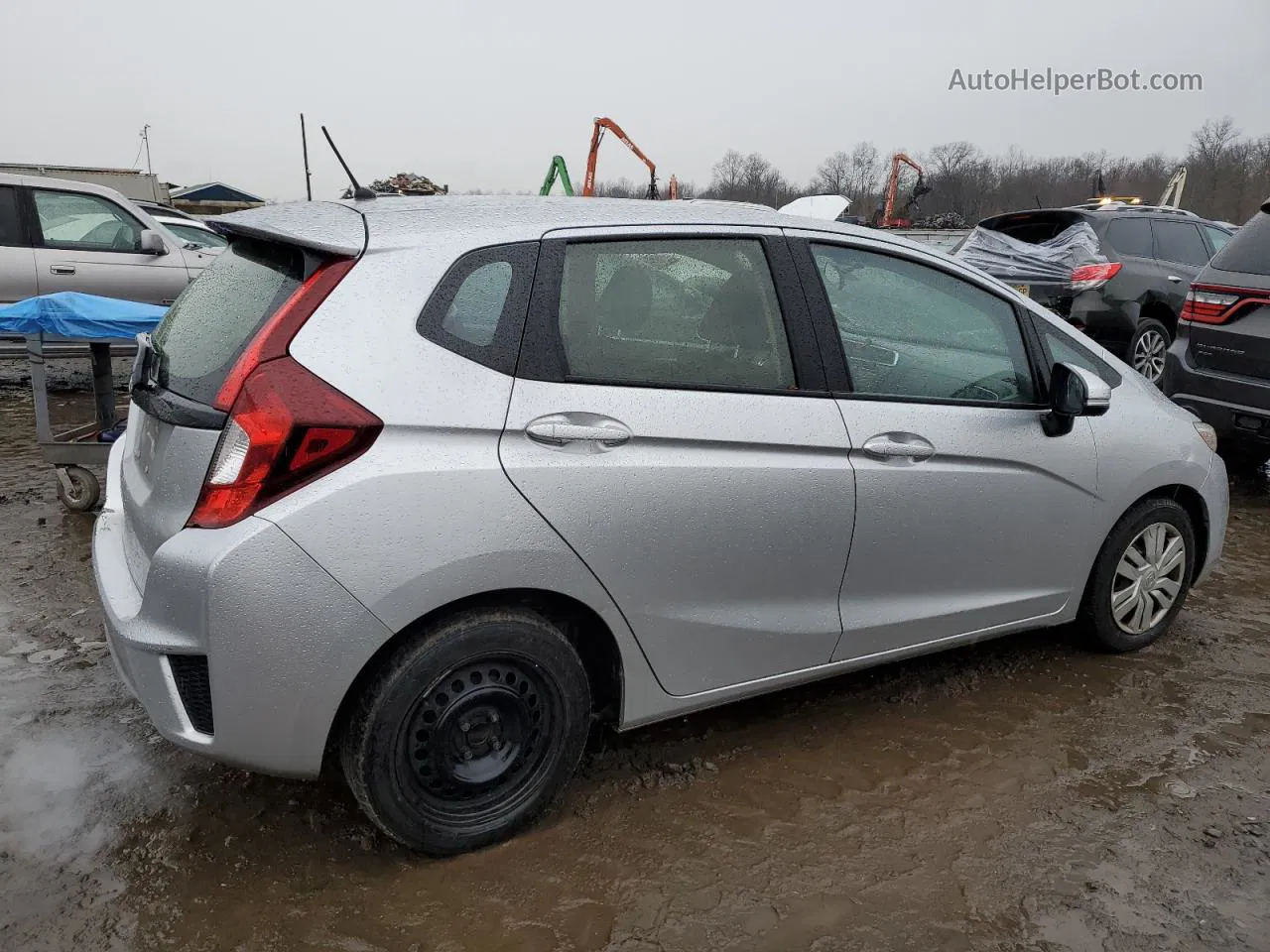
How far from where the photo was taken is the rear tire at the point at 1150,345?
8516 millimetres

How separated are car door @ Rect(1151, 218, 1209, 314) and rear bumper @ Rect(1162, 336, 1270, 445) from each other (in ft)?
A: 9.64

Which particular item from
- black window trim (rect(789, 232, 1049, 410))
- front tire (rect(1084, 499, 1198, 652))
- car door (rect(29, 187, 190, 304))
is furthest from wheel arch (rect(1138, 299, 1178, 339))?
car door (rect(29, 187, 190, 304))

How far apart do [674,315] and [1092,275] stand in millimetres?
7470

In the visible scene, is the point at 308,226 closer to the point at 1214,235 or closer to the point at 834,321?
the point at 834,321

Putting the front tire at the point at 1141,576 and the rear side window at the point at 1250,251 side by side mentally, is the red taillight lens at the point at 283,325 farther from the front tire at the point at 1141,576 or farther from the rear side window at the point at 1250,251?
the rear side window at the point at 1250,251

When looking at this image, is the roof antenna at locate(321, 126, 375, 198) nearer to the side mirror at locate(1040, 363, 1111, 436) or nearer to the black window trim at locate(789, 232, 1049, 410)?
the black window trim at locate(789, 232, 1049, 410)

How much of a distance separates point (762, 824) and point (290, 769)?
128 centimetres

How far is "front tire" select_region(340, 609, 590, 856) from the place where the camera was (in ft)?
7.24

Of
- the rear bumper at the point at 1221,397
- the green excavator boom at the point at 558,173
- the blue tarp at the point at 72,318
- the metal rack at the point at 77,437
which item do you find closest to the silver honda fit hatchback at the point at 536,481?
the metal rack at the point at 77,437

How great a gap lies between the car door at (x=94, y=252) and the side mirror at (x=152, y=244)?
5.5 inches

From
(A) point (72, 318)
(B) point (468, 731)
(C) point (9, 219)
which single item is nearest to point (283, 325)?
(B) point (468, 731)

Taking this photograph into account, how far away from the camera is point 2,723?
9.92 feet

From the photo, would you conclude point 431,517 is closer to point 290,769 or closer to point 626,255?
point 290,769

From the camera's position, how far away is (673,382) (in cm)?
250
